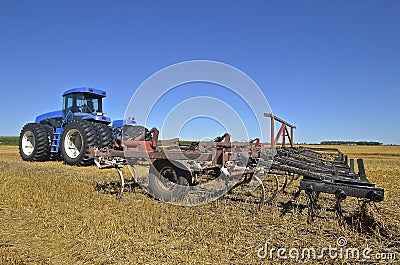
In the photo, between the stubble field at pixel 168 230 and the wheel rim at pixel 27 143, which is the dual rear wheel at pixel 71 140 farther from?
the stubble field at pixel 168 230

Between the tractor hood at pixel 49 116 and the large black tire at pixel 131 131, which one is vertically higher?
the tractor hood at pixel 49 116

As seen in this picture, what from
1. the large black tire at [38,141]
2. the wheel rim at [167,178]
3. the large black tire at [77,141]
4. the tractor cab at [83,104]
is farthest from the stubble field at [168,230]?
the large black tire at [38,141]

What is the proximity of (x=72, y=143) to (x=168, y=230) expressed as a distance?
822 cm

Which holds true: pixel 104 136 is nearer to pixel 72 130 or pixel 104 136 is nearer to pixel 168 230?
pixel 72 130

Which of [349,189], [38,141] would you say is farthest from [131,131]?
[349,189]

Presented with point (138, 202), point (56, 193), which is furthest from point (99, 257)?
point (56, 193)

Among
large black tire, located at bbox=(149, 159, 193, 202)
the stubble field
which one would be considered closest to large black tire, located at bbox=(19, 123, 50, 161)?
→ the stubble field

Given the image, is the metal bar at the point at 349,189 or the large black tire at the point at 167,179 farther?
the large black tire at the point at 167,179

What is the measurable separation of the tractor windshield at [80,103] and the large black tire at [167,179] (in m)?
6.88

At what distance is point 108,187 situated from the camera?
684cm

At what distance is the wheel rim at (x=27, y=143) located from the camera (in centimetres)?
1273

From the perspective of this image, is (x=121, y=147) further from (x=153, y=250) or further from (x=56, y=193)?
(x=153, y=250)

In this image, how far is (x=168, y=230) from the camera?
390 cm

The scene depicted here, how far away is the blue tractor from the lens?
998 centimetres
